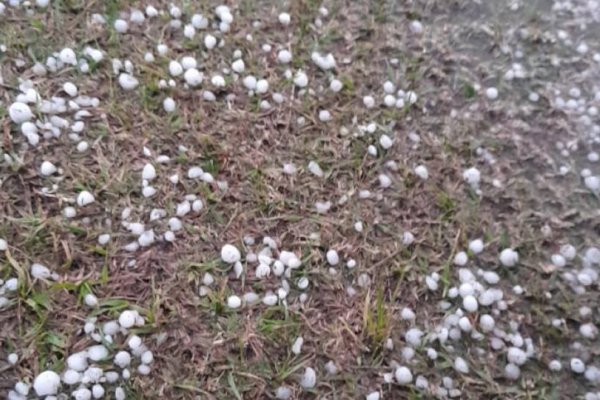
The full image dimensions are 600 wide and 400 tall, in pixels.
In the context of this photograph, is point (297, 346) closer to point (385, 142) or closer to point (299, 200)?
point (299, 200)

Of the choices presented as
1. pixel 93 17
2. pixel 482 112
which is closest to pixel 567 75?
pixel 482 112

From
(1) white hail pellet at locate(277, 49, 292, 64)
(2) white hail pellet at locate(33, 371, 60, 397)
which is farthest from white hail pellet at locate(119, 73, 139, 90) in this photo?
(2) white hail pellet at locate(33, 371, 60, 397)

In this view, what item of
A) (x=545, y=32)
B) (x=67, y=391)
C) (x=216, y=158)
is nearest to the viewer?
(x=67, y=391)

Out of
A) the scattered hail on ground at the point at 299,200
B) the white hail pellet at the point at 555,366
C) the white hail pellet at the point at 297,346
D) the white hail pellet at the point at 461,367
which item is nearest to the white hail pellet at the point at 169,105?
the scattered hail on ground at the point at 299,200

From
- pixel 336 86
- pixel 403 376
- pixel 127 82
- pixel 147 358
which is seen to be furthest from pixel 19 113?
pixel 403 376

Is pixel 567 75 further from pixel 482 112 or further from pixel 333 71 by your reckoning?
pixel 333 71

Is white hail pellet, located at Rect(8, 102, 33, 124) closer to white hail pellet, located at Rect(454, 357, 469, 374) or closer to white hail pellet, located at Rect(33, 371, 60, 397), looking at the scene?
white hail pellet, located at Rect(33, 371, 60, 397)

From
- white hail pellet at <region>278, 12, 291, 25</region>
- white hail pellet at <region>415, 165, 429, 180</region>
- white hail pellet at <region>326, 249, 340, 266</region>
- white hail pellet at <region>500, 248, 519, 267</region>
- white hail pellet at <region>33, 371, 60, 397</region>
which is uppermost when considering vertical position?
white hail pellet at <region>278, 12, 291, 25</region>

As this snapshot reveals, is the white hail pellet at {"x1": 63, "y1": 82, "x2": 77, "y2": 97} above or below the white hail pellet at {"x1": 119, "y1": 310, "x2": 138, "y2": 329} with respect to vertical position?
above

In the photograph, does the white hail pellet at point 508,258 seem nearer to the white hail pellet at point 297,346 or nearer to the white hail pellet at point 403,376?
the white hail pellet at point 403,376
